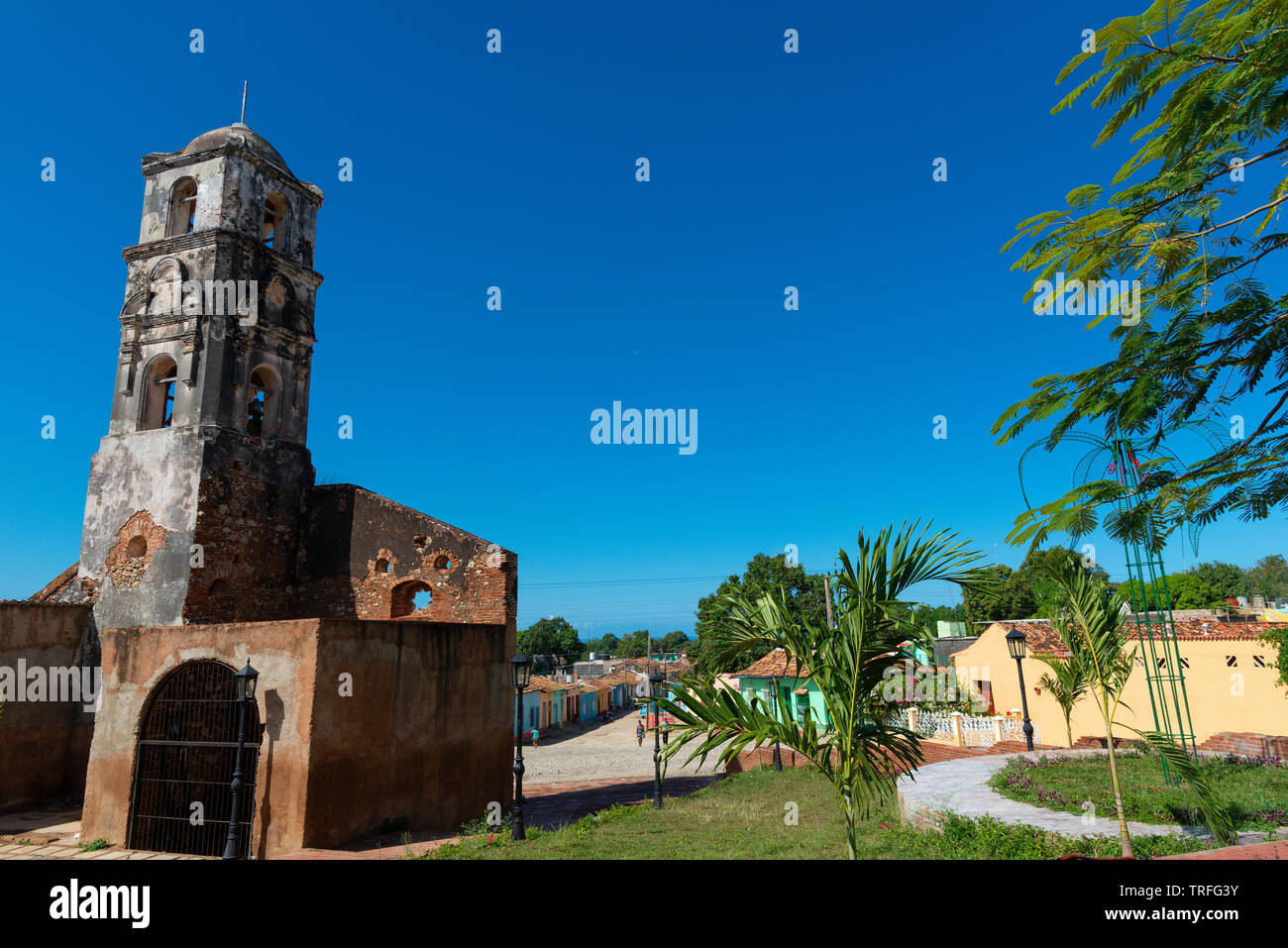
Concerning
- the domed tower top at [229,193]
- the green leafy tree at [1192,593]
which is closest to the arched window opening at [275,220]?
the domed tower top at [229,193]

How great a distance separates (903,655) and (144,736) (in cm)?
1237

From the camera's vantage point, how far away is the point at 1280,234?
4719 millimetres

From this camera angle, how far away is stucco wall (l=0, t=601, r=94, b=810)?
14.4 metres

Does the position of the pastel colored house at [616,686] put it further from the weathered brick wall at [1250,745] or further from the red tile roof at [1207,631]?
the weathered brick wall at [1250,745]

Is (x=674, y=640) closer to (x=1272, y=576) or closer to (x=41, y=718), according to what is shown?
(x=1272, y=576)

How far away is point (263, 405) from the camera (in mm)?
17969

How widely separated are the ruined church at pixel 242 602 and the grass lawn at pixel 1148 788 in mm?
9561

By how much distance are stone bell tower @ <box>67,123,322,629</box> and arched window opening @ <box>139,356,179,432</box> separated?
0.10 ft

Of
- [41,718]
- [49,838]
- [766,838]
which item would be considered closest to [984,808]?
[766,838]

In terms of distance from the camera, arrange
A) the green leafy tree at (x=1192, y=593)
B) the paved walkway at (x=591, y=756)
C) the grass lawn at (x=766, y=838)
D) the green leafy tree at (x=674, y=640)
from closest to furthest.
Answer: the grass lawn at (x=766, y=838), the paved walkway at (x=591, y=756), the green leafy tree at (x=1192, y=593), the green leafy tree at (x=674, y=640)

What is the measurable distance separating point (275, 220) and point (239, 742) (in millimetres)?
14371

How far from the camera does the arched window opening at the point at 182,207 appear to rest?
17844mm
